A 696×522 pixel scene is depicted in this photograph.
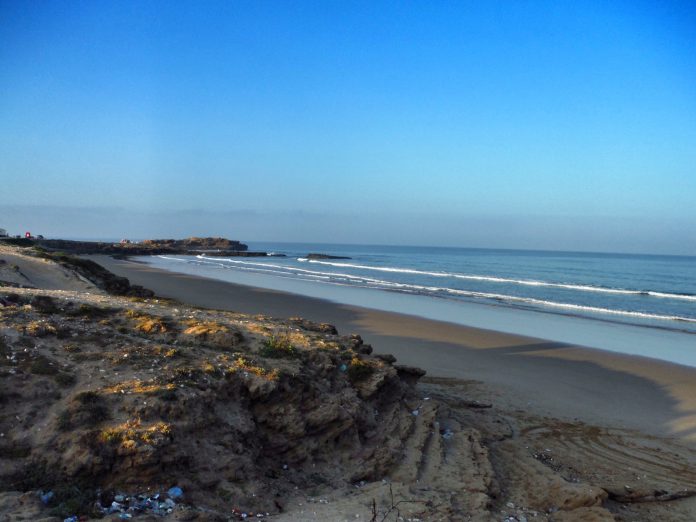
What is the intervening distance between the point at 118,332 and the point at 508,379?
9278mm

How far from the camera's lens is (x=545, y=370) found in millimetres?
14102

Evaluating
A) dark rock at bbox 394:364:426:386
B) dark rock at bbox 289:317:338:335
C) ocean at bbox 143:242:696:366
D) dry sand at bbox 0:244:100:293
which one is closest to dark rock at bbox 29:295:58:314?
dark rock at bbox 289:317:338:335

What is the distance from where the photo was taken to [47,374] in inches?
250

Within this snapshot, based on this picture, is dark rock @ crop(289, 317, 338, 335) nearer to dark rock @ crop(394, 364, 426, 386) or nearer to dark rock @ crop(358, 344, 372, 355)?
dark rock @ crop(358, 344, 372, 355)

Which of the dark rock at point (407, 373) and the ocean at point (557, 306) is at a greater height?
the dark rock at point (407, 373)

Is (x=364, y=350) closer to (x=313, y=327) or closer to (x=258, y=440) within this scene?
(x=313, y=327)

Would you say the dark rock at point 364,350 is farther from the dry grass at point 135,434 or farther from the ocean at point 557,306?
the ocean at point 557,306

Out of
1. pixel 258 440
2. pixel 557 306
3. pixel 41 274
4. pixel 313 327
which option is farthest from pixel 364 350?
pixel 557 306

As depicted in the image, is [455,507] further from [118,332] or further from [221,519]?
[118,332]

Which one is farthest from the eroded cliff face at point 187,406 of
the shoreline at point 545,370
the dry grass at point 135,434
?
the shoreline at point 545,370

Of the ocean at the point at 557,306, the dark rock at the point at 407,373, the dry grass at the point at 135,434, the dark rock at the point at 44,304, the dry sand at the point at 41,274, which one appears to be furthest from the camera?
the ocean at the point at 557,306

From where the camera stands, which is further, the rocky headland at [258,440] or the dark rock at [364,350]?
the dark rock at [364,350]

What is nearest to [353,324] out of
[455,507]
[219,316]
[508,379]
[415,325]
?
[415,325]

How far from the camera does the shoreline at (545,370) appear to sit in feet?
35.1
